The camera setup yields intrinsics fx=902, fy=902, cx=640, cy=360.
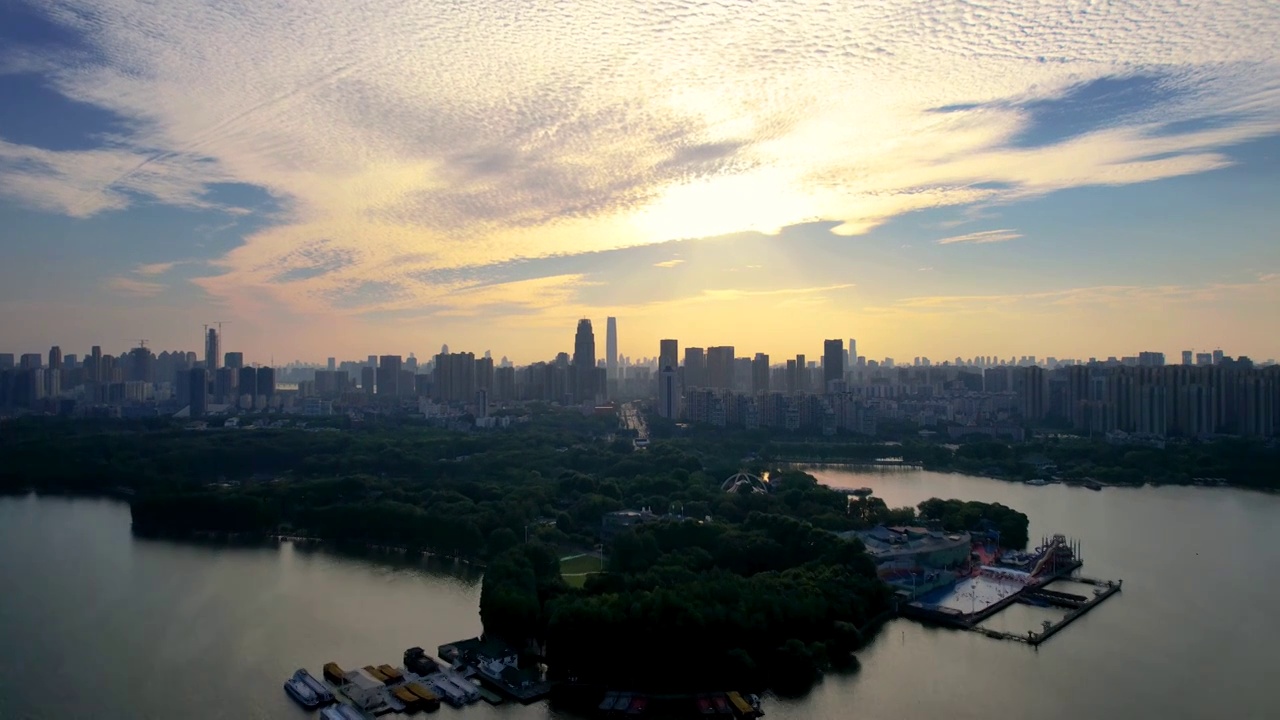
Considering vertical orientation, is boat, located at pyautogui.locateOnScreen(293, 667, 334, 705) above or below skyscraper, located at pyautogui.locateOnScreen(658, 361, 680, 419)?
below

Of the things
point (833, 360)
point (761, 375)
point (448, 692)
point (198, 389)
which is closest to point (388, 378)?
point (198, 389)

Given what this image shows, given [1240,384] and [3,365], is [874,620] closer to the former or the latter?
[1240,384]

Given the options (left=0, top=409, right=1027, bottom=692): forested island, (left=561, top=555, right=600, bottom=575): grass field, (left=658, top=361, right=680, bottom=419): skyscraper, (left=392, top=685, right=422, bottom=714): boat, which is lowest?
(left=392, top=685, right=422, bottom=714): boat

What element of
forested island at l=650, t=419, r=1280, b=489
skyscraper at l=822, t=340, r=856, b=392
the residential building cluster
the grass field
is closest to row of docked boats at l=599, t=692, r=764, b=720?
the grass field

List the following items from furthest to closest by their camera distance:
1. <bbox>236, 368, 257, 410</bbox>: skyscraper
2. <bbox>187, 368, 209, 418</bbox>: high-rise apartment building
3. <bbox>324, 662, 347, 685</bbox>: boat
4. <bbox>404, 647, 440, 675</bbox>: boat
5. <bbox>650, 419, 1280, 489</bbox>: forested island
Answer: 1. <bbox>236, 368, 257, 410</bbox>: skyscraper
2. <bbox>187, 368, 209, 418</bbox>: high-rise apartment building
3. <bbox>650, 419, 1280, 489</bbox>: forested island
4. <bbox>404, 647, 440, 675</bbox>: boat
5. <bbox>324, 662, 347, 685</bbox>: boat

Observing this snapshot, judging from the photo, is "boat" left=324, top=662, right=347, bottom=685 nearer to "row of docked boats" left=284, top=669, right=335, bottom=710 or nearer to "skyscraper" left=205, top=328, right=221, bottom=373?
"row of docked boats" left=284, top=669, right=335, bottom=710

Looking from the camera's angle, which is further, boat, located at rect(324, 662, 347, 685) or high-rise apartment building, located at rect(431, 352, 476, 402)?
high-rise apartment building, located at rect(431, 352, 476, 402)

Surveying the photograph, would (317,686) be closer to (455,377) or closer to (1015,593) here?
(1015,593)
